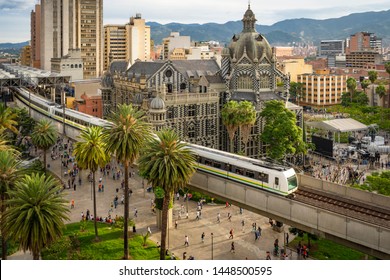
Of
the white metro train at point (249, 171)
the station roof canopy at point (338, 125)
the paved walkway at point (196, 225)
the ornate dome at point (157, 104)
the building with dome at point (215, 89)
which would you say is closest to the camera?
the white metro train at point (249, 171)

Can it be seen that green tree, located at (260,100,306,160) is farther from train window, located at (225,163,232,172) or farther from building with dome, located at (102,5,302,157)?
train window, located at (225,163,232,172)

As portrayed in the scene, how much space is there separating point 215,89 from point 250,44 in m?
12.3

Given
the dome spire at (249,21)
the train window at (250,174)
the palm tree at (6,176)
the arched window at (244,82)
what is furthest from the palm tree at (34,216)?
the dome spire at (249,21)

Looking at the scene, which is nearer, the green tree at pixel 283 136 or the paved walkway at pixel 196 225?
the paved walkway at pixel 196 225

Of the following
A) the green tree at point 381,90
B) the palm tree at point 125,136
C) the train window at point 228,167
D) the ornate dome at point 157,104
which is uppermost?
the green tree at point 381,90

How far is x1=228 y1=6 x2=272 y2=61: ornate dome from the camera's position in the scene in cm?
10156

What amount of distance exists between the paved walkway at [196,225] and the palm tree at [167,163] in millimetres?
11272

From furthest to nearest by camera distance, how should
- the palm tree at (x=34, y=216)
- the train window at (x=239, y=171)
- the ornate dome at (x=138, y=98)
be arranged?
the ornate dome at (x=138, y=98), the train window at (x=239, y=171), the palm tree at (x=34, y=216)

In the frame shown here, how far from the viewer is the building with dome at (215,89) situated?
321ft

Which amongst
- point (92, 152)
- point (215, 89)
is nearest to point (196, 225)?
point (92, 152)

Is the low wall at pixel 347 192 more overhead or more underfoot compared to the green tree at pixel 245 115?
more underfoot

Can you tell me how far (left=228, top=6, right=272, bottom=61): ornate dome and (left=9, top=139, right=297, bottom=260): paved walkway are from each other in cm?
3983

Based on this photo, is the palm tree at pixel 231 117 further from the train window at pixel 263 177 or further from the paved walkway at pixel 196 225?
the train window at pixel 263 177
